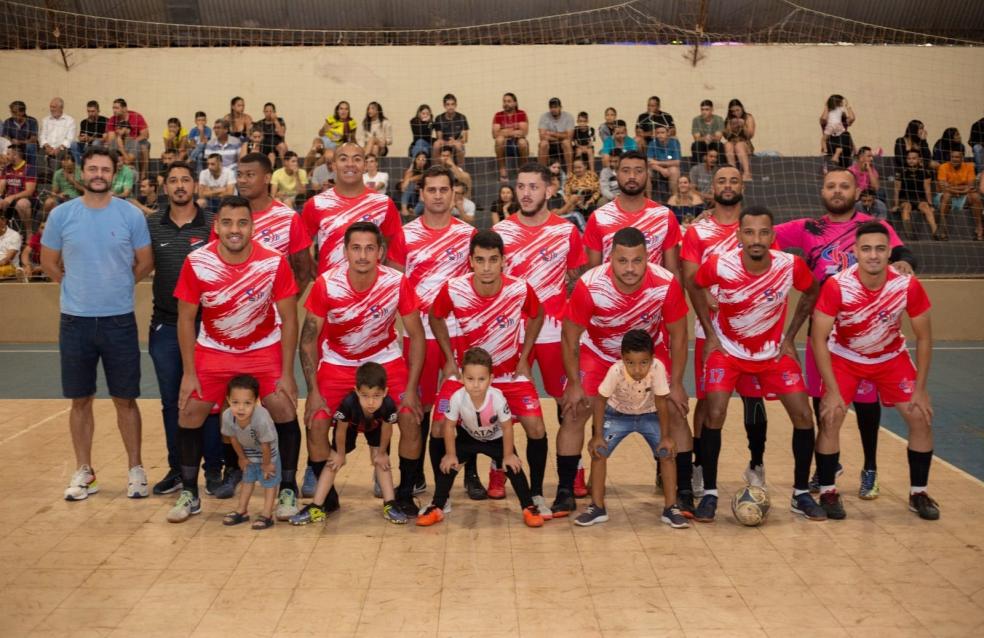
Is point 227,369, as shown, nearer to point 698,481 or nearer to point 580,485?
point 580,485

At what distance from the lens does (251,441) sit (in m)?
6.31

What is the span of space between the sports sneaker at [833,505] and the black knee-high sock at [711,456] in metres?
0.66

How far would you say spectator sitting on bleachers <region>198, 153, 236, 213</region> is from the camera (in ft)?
47.5

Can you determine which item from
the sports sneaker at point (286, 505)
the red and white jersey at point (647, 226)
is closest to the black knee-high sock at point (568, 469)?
the red and white jersey at point (647, 226)

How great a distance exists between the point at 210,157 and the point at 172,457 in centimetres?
819

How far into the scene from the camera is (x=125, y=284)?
273 inches

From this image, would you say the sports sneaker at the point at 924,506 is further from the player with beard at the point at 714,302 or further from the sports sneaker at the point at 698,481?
the sports sneaker at the point at 698,481

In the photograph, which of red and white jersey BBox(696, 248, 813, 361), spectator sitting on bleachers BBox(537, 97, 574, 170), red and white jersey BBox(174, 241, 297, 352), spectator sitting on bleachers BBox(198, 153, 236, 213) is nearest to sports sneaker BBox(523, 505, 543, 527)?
red and white jersey BBox(696, 248, 813, 361)

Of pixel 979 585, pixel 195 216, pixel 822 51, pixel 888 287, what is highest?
pixel 822 51

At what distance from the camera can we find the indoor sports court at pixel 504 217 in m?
5.18

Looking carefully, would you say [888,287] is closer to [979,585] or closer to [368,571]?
[979,585]

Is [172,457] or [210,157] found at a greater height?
[210,157]

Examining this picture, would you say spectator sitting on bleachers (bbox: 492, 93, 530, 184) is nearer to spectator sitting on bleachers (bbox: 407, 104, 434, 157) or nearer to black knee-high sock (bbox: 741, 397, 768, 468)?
spectator sitting on bleachers (bbox: 407, 104, 434, 157)

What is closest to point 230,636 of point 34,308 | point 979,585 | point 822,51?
point 979,585
